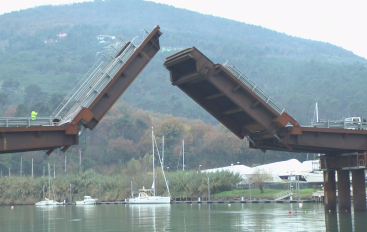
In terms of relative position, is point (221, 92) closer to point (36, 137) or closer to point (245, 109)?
point (245, 109)

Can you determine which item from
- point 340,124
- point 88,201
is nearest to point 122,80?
point 340,124

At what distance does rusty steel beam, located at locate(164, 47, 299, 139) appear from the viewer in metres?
30.3

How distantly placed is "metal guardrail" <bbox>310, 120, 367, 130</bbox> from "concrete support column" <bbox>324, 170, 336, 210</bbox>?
18.5 feet

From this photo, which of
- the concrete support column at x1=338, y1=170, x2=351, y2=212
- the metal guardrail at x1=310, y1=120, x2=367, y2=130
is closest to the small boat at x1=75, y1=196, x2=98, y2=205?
the concrete support column at x1=338, y1=170, x2=351, y2=212

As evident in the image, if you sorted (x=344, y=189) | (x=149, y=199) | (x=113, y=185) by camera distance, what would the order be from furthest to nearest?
1. (x=113, y=185)
2. (x=149, y=199)
3. (x=344, y=189)

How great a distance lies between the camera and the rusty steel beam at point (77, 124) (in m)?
26.9

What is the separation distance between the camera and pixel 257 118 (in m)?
31.8

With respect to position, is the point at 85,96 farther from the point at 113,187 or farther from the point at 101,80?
the point at 113,187

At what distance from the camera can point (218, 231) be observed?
28328 mm

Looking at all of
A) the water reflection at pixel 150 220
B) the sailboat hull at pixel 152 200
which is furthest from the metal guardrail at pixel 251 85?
the sailboat hull at pixel 152 200

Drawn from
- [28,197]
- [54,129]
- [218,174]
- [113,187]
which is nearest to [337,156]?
[54,129]

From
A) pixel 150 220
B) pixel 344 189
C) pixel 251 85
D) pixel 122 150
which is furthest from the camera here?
pixel 122 150

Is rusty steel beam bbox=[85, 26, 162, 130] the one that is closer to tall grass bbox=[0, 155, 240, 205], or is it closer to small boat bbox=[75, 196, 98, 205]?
tall grass bbox=[0, 155, 240, 205]

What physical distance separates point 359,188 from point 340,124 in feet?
17.8
